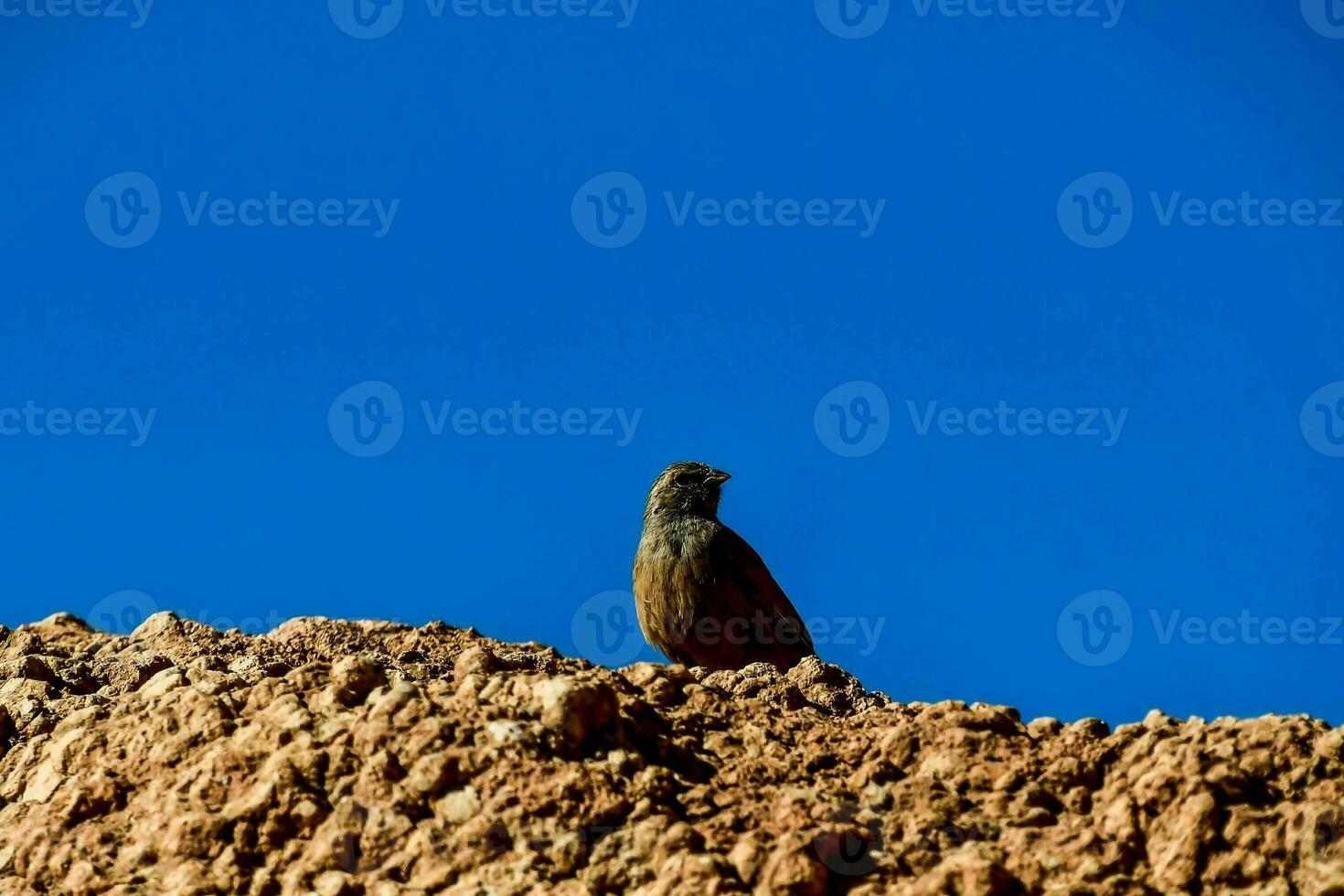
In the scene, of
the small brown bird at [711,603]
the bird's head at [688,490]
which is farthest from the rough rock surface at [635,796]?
the bird's head at [688,490]

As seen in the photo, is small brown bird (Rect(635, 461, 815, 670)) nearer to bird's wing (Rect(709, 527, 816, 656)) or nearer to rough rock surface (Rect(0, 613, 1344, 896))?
bird's wing (Rect(709, 527, 816, 656))

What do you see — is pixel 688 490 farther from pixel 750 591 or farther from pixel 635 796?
pixel 635 796

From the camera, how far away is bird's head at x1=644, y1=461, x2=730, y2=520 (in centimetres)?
1185

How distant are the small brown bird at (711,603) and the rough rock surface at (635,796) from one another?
493 cm

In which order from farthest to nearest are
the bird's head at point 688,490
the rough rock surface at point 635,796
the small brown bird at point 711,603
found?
the bird's head at point 688,490 < the small brown bird at point 711,603 < the rough rock surface at point 635,796

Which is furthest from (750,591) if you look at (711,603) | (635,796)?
(635,796)

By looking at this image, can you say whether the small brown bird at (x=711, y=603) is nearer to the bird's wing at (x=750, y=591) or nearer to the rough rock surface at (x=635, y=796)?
the bird's wing at (x=750, y=591)

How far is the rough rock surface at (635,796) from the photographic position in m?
4.52

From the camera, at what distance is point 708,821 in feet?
15.5

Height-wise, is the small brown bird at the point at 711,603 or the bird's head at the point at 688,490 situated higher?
the bird's head at the point at 688,490

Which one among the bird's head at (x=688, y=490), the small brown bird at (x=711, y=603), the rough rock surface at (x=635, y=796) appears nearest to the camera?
the rough rock surface at (x=635, y=796)

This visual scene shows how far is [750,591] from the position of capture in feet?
36.1

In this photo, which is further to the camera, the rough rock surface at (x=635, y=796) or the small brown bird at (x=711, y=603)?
the small brown bird at (x=711, y=603)

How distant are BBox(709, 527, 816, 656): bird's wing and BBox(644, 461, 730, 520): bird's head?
509 mm
